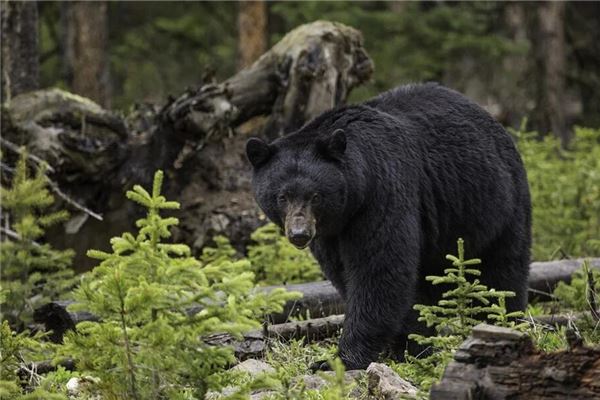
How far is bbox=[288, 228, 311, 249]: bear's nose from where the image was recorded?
5602 millimetres

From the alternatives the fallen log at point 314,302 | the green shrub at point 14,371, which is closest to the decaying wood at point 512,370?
the green shrub at point 14,371

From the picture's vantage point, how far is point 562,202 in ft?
34.5

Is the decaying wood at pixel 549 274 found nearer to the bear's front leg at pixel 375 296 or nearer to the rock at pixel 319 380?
the bear's front leg at pixel 375 296

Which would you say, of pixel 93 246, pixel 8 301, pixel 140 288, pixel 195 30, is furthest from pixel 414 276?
pixel 195 30

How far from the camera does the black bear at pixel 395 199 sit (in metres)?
5.84

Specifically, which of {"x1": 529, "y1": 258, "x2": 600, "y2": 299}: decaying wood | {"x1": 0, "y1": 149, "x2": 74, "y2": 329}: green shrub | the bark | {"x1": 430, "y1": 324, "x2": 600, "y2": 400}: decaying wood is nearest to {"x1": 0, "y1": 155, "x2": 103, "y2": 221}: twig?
the bark

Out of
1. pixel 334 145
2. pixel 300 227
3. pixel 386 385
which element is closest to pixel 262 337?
pixel 300 227

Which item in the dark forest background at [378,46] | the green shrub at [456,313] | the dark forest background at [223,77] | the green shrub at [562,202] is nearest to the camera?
the green shrub at [456,313]

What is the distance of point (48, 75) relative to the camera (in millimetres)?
20297

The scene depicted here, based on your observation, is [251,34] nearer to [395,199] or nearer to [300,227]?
[395,199]

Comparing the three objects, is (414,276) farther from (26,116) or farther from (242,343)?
(26,116)

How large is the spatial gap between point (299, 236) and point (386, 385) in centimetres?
121

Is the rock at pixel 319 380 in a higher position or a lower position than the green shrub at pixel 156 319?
lower

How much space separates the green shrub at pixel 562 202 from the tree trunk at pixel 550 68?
5.45 m
